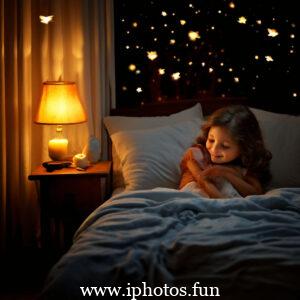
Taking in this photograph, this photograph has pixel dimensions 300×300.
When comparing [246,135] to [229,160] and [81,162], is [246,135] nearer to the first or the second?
[229,160]

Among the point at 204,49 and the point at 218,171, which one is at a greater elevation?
the point at 204,49

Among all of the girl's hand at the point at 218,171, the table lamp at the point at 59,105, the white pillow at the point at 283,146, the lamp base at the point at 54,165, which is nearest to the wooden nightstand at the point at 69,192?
the lamp base at the point at 54,165

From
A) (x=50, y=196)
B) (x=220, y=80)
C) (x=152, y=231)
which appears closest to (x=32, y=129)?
(x=50, y=196)

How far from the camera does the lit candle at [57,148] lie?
296 centimetres

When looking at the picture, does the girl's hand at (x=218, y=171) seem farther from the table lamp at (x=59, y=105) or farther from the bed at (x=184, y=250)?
the table lamp at (x=59, y=105)

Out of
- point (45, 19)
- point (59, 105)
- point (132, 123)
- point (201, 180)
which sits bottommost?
point (201, 180)

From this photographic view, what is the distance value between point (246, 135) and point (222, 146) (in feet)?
0.41

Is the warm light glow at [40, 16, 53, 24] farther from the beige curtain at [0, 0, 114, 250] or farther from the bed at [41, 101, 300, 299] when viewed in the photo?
the bed at [41, 101, 300, 299]

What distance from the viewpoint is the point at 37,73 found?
3.19m

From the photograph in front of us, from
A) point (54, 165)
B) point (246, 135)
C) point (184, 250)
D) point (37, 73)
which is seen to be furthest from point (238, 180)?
point (37, 73)

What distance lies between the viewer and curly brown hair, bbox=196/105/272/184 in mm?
2424

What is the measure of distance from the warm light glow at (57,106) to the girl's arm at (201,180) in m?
0.75

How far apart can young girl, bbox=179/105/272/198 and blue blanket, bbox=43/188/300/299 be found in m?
0.36

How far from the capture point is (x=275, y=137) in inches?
110
